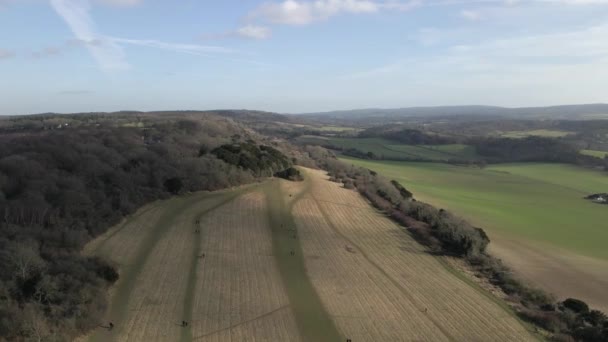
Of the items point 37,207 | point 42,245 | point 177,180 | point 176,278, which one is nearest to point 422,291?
point 176,278

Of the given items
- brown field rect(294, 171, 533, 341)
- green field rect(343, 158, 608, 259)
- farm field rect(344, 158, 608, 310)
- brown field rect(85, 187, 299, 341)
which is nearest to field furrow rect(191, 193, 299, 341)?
brown field rect(85, 187, 299, 341)

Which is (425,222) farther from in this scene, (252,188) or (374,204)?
(252,188)

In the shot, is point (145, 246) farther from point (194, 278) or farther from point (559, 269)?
point (559, 269)

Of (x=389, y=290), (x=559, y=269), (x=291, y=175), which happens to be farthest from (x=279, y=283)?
(x=291, y=175)

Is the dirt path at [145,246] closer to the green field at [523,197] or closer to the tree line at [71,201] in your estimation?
the tree line at [71,201]

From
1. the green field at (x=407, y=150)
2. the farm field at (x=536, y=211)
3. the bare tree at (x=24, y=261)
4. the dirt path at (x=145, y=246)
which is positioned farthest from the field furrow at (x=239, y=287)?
the green field at (x=407, y=150)

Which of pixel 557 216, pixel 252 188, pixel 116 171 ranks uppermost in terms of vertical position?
pixel 116 171
